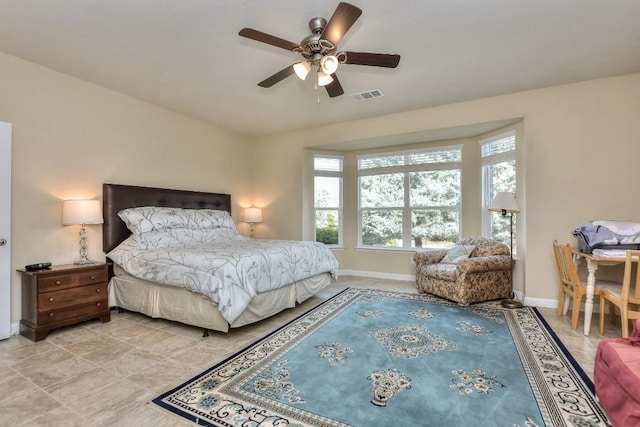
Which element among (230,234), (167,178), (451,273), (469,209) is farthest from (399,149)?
(167,178)

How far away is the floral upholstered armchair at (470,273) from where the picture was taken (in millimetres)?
3861

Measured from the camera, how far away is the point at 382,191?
5727 millimetres

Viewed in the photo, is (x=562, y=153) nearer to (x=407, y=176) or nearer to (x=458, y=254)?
(x=458, y=254)

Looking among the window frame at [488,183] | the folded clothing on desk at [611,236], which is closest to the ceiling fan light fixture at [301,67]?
the folded clothing on desk at [611,236]

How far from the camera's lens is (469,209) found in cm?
503

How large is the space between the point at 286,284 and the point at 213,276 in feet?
3.10

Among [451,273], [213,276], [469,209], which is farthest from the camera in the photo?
[469,209]

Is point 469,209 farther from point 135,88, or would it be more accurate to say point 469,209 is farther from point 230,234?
point 135,88

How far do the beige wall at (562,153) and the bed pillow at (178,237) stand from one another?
325cm

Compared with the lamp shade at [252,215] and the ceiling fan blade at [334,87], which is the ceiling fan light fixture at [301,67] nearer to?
the ceiling fan blade at [334,87]

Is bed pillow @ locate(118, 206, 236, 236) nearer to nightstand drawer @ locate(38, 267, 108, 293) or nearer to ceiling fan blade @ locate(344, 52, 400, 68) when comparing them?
nightstand drawer @ locate(38, 267, 108, 293)

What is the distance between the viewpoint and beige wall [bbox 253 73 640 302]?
11.4 ft

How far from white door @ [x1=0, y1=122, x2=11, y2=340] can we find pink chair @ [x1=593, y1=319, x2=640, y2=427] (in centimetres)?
465

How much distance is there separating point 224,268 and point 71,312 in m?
1.75
